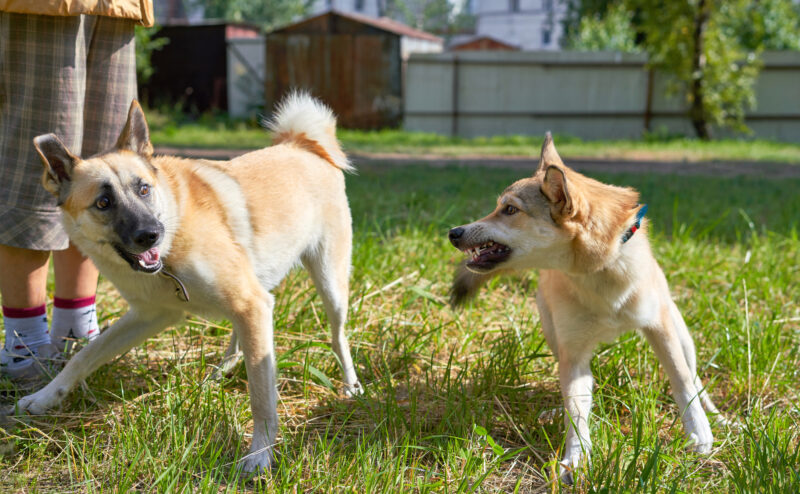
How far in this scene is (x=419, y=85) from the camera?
52.9 ft

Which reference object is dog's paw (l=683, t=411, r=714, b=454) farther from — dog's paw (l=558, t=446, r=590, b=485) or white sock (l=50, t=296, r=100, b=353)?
white sock (l=50, t=296, r=100, b=353)

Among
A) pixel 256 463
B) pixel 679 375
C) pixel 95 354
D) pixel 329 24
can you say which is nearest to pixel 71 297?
pixel 95 354

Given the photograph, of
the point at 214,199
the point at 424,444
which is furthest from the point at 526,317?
the point at 214,199

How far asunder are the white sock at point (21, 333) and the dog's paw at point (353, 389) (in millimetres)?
1282

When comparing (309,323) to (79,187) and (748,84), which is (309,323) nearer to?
(79,187)

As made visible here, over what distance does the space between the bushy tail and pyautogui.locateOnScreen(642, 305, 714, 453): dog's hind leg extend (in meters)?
1.58

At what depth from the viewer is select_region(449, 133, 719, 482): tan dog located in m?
2.53

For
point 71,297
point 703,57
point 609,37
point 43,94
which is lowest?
point 71,297

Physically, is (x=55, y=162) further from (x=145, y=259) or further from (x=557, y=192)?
(x=557, y=192)

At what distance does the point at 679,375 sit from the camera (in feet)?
8.74

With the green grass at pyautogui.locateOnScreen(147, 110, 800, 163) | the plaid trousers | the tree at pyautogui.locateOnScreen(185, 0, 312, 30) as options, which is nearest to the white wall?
the tree at pyautogui.locateOnScreen(185, 0, 312, 30)

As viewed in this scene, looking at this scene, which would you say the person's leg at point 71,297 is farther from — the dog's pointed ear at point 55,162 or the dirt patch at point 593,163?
the dirt patch at point 593,163

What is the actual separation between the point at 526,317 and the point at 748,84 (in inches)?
526

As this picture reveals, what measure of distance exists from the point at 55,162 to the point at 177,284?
58 centimetres
